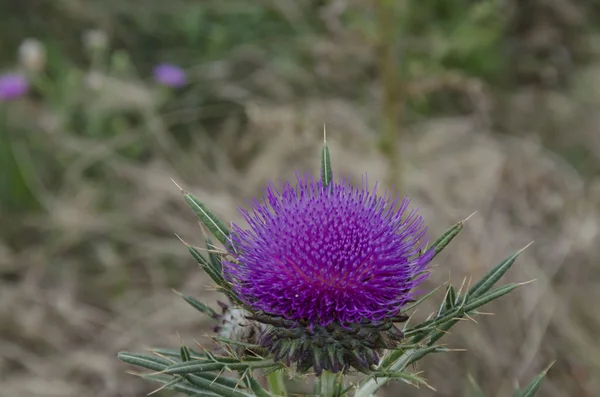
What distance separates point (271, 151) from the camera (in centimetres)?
519

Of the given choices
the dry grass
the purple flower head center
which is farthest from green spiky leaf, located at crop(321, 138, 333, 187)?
the dry grass

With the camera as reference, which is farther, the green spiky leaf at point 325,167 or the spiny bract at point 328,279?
the green spiky leaf at point 325,167

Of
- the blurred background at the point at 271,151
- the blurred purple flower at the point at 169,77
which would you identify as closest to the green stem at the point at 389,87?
the blurred background at the point at 271,151

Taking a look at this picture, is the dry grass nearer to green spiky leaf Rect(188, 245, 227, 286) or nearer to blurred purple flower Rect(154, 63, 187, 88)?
blurred purple flower Rect(154, 63, 187, 88)

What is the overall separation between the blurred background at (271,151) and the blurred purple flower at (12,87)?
0.07 feet

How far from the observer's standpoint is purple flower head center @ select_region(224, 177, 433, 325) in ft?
5.72

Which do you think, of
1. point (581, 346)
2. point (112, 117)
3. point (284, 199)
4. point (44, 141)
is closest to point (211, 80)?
point (112, 117)

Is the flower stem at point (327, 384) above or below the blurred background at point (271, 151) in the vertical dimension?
below

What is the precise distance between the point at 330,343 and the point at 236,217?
9.42 feet

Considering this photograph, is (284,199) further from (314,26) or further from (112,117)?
(314,26)

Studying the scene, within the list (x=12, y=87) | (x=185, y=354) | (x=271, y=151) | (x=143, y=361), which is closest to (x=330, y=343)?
(x=185, y=354)

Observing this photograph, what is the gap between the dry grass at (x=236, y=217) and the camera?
390cm

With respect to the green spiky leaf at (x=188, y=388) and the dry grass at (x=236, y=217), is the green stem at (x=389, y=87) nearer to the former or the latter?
the dry grass at (x=236, y=217)

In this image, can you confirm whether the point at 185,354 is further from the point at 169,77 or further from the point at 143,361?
the point at 169,77
